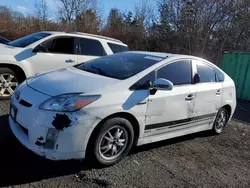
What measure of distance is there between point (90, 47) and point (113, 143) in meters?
4.29

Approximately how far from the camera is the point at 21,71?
6273mm

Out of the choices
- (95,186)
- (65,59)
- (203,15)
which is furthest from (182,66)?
(203,15)

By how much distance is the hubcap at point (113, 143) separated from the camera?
11.4ft

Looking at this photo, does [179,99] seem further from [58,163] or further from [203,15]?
[203,15]

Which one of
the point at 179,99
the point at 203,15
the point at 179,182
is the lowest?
the point at 179,182

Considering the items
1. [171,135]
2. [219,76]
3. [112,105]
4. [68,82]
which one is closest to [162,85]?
[112,105]

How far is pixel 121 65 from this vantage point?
428 centimetres

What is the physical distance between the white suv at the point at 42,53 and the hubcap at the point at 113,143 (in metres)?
3.58

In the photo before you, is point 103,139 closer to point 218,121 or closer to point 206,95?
point 206,95

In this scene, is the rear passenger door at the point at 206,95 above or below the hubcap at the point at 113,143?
above

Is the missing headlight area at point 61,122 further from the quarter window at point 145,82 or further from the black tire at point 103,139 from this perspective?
the quarter window at point 145,82

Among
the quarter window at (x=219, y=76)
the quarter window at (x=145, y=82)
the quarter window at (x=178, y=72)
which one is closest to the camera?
the quarter window at (x=145, y=82)

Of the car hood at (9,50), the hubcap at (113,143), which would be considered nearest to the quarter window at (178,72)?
the hubcap at (113,143)

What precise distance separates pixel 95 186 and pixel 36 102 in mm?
1219
